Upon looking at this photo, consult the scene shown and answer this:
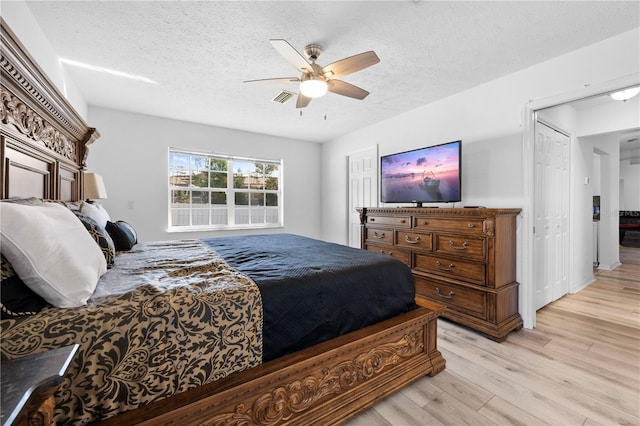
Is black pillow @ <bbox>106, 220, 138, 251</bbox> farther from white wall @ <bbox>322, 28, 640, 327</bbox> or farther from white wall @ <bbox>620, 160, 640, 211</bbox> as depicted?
white wall @ <bbox>620, 160, 640, 211</bbox>

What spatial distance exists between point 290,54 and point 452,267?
2399mm

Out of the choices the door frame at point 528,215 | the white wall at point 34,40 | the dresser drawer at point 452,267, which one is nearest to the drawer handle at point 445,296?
the dresser drawer at point 452,267

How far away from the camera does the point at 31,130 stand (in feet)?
5.65

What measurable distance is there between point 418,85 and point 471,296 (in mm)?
2268

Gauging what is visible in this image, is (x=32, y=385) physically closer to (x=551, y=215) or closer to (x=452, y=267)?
(x=452, y=267)

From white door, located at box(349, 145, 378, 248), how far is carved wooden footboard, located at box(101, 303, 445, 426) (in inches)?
109

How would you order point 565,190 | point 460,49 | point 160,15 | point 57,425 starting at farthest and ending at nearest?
point 565,190 → point 460,49 → point 160,15 → point 57,425

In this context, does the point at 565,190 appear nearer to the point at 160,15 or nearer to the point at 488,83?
the point at 488,83

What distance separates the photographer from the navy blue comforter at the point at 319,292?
134 centimetres

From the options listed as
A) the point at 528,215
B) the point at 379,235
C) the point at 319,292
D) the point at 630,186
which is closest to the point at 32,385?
the point at 319,292

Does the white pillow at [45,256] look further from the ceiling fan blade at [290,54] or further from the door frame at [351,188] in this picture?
the door frame at [351,188]

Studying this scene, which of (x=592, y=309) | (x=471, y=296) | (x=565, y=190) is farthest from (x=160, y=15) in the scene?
(x=592, y=309)

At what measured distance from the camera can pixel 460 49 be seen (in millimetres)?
2316

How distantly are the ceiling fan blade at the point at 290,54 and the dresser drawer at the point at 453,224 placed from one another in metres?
1.90
